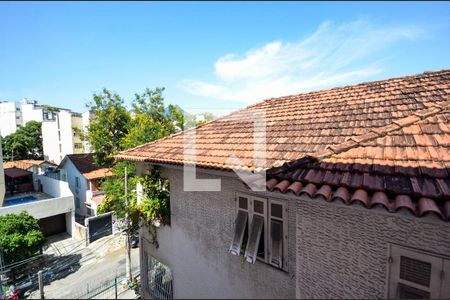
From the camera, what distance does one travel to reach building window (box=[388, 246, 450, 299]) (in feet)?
9.00

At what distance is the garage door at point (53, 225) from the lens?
799 inches

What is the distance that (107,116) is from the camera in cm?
2266

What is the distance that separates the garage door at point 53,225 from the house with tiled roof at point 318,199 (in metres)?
18.6

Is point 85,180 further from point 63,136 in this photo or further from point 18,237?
point 63,136

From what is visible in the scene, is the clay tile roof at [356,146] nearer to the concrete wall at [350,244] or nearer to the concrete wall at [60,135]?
the concrete wall at [350,244]

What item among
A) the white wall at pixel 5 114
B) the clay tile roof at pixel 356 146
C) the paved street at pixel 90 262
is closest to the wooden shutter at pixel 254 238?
the clay tile roof at pixel 356 146

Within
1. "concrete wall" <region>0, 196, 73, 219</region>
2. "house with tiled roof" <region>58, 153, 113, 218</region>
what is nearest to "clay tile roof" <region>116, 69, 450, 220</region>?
"concrete wall" <region>0, 196, 73, 219</region>

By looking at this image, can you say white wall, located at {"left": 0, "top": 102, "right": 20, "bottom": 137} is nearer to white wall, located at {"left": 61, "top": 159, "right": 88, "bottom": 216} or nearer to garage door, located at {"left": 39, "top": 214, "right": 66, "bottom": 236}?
garage door, located at {"left": 39, "top": 214, "right": 66, "bottom": 236}

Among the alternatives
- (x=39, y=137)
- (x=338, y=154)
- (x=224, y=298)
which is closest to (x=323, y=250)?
(x=338, y=154)

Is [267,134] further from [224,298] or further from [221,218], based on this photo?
[224,298]

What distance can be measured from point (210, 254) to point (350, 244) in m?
3.18

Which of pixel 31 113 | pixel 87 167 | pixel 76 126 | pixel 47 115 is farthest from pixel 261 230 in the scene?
pixel 31 113

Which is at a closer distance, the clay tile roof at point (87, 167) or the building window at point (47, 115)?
the clay tile roof at point (87, 167)

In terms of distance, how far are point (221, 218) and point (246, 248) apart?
0.92 meters
